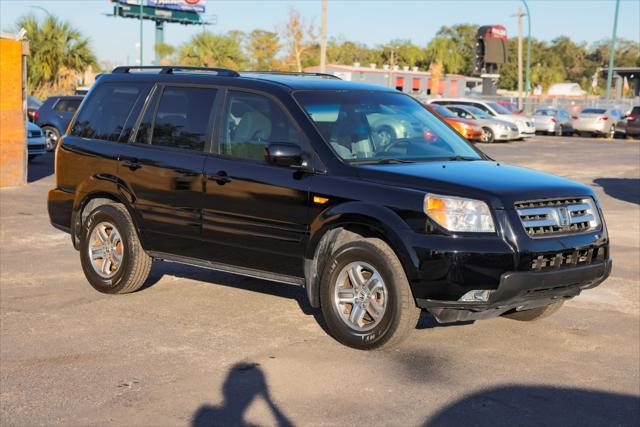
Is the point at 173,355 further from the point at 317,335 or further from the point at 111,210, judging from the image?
the point at 111,210

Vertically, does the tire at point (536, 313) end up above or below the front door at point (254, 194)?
below

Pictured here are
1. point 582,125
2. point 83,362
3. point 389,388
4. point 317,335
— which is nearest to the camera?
point 389,388

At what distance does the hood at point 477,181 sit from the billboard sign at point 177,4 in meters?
98.3

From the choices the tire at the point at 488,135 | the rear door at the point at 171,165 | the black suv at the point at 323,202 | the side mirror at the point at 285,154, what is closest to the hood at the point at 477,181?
the black suv at the point at 323,202

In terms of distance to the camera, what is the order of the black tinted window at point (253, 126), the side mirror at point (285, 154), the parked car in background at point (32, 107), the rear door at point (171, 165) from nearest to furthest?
the side mirror at point (285, 154) < the black tinted window at point (253, 126) < the rear door at point (171, 165) < the parked car in background at point (32, 107)

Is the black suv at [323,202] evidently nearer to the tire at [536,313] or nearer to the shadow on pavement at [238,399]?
the tire at [536,313]

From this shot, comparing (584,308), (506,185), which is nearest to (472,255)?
(506,185)

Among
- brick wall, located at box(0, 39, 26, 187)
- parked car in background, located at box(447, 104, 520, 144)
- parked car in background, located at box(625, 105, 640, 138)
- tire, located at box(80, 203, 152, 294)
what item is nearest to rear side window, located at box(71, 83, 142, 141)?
tire, located at box(80, 203, 152, 294)

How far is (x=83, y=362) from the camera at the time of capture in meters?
6.03

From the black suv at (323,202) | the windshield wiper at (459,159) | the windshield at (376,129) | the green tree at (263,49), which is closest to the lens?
the black suv at (323,202)

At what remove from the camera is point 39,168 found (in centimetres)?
2091

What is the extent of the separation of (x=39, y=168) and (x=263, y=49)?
2294 inches

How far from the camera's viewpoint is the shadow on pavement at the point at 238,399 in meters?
4.95

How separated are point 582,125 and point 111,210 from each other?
39.6 metres
